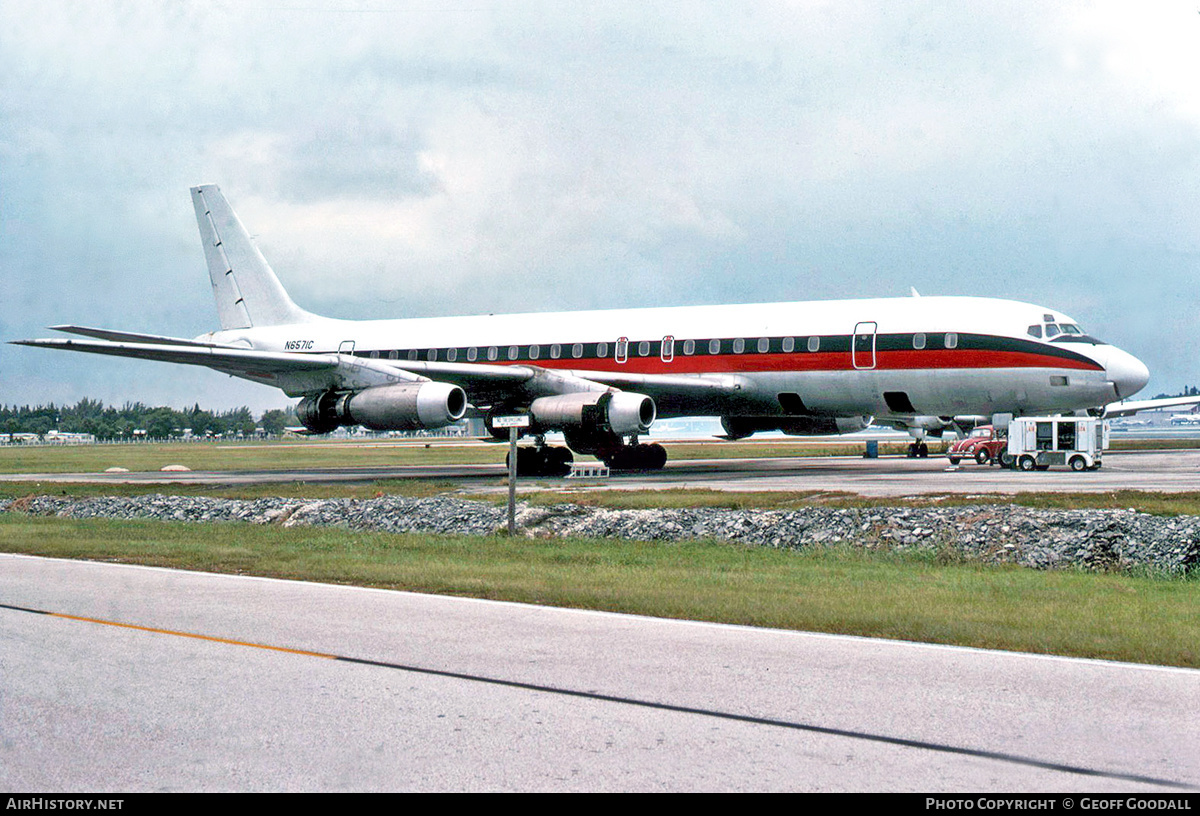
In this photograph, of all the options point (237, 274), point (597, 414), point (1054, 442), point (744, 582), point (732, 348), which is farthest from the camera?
point (237, 274)

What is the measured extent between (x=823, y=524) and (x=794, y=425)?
19291 millimetres

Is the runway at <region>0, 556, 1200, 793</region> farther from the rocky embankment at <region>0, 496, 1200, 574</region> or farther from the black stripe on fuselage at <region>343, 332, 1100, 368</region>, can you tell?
the black stripe on fuselage at <region>343, 332, 1100, 368</region>

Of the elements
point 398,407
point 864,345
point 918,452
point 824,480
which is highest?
point 864,345

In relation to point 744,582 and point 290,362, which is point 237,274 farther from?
point 744,582

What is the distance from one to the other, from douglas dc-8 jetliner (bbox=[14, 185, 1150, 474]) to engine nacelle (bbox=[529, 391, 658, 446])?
4 centimetres

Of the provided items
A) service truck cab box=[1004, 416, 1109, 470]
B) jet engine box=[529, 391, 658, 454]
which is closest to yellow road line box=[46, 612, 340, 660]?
jet engine box=[529, 391, 658, 454]

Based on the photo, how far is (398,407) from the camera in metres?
31.1

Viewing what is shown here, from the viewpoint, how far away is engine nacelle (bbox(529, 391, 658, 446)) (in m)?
30.2

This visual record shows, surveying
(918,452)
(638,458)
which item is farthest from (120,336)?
(918,452)

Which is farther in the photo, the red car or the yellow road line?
the red car

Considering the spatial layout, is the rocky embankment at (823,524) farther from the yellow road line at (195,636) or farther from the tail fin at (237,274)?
the tail fin at (237,274)

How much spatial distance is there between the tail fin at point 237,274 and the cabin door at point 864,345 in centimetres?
1986
